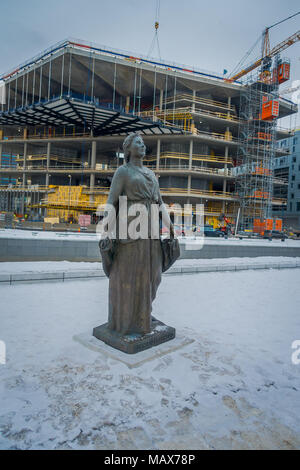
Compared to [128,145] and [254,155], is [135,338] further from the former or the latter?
[254,155]

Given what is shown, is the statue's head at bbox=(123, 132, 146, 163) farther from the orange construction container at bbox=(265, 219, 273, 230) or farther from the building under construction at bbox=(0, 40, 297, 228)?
the orange construction container at bbox=(265, 219, 273, 230)

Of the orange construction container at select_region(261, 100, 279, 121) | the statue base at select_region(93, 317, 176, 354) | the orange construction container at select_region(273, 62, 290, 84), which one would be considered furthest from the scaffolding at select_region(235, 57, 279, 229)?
the statue base at select_region(93, 317, 176, 354)

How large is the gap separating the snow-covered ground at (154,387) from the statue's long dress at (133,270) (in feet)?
1.63

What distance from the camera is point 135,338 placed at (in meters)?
3.34

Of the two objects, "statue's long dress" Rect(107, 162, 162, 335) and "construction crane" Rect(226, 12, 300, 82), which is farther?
"construction crane" Rect(226, 12, 300, 82)

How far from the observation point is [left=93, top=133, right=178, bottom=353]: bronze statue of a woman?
3.34m

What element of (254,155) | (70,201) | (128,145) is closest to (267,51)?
(254,155)

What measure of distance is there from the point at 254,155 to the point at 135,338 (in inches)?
1736

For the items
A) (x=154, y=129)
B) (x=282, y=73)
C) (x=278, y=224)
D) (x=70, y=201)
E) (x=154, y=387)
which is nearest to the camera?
(x=154, y=387)

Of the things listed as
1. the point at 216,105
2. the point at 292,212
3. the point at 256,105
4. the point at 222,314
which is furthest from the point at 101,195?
the point at 292,212

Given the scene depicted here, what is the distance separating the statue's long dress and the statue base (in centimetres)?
8

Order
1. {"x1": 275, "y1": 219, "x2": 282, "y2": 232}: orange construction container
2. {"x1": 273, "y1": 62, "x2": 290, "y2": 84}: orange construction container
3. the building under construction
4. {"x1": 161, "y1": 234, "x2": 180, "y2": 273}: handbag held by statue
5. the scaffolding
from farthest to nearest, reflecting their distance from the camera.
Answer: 1. {"x1": 273, "y1": 62, "x2": 290, "y2": 84}: orange construction container
2. the scaffolding
3. {"x1": 275, "y1": 219, "x2": 282, "y2": 232}: orange construction container
4. the building under construction
5. {"x1": 161, "y1": 234, "x2": 180, "y2": 273}: handbag held by statue

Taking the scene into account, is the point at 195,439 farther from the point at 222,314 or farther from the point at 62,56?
the point at 62,56
